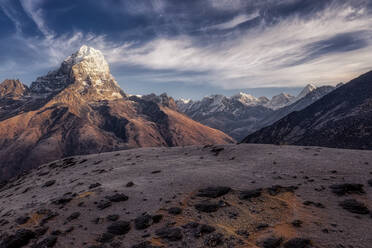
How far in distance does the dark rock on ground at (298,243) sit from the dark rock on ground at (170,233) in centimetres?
572

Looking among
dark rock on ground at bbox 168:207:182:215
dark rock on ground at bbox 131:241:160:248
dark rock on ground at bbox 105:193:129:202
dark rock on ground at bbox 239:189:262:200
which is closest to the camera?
dark rock on ground at bbox 131:241:160:248

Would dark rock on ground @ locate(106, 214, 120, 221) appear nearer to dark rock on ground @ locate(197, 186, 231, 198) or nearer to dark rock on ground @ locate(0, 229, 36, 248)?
dark rock on ground @ locate(0, 229, 36, 248)

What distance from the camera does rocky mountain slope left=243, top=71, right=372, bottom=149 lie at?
305 ft

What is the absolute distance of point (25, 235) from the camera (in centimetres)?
1372

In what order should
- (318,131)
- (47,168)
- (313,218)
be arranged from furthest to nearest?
(318,131) → (47,168) → (313,218)

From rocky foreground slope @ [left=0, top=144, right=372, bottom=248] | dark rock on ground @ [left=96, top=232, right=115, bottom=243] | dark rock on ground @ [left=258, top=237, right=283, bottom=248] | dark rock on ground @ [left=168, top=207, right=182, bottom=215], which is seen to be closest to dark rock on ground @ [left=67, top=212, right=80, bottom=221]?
rocky foreground slope @ [left=0, top=144, right=372, bottom=248]

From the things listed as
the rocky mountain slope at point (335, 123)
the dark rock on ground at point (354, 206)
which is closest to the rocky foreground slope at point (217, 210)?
the dark rock on ground at point (354, 206)

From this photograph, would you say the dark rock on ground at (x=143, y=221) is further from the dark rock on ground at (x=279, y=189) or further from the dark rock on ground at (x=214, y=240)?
the dark rock on ground at (x=279, y=189)

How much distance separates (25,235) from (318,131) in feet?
453

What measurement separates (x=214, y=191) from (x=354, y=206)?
30.3 feet

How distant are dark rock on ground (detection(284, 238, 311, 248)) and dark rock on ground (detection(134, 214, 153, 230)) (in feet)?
26.9

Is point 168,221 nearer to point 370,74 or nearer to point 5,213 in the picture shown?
point 5,213

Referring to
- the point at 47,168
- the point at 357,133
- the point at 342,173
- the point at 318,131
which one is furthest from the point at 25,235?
the point at 318,131

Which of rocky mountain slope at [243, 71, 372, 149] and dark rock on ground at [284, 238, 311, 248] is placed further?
rocky mountain slope at [243, 71, 372, 149]
